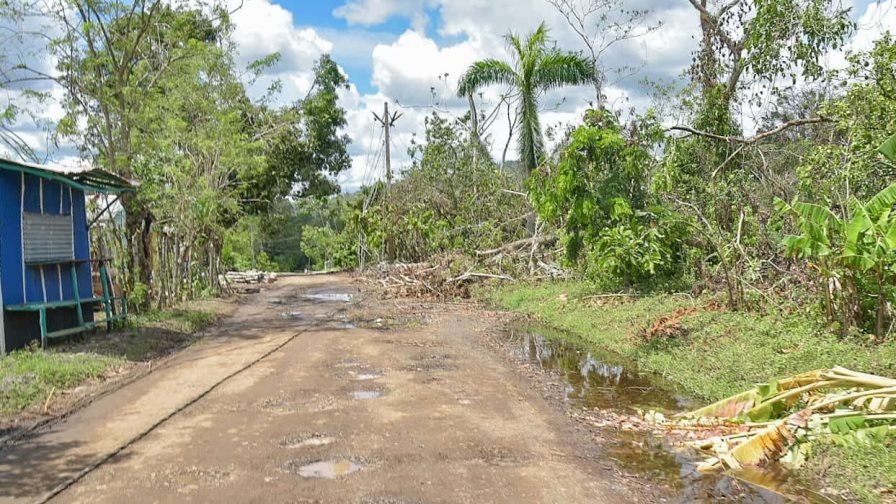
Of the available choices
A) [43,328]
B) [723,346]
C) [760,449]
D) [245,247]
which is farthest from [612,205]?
[245,247]

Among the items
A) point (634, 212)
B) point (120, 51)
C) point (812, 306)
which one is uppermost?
point (120, 51)

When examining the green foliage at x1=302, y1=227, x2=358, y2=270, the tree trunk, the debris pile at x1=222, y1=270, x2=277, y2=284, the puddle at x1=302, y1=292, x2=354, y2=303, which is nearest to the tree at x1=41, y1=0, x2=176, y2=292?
the tree trunk

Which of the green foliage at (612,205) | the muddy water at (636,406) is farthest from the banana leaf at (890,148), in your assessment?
the green foliage at (612,205)

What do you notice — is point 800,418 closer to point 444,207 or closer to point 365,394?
point 365,394

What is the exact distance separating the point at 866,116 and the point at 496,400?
5.91m

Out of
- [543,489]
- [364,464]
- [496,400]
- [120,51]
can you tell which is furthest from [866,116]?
[120,51]

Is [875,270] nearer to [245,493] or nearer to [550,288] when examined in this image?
[245,493]

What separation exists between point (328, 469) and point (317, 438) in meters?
0.85

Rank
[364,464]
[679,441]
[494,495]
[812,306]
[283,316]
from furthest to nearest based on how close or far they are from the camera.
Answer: [283,316]
[812,306]
[679,441]
[364,464]
[494,495]

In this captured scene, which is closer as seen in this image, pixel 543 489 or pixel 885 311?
pixel 543 489

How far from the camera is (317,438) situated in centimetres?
643

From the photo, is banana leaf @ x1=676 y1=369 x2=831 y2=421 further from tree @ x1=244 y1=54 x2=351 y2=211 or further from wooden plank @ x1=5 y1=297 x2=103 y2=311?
tree @ x1=244 y1=54 x2=351 y2=211

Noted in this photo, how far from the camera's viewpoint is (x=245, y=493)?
5.10 metres

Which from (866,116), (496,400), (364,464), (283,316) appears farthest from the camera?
(283,316)
